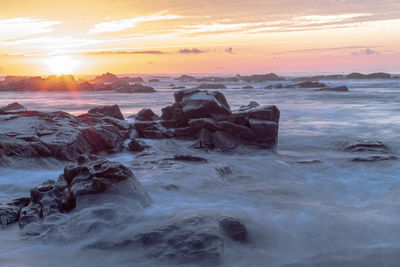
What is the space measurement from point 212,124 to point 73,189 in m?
5.27

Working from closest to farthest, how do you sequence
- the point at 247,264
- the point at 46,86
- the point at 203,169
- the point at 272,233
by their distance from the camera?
1. the point at 247,264
2. the point at 272,233
3. the point at 203,169
4. the point at 46,86

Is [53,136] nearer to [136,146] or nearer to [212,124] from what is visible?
[136,146]

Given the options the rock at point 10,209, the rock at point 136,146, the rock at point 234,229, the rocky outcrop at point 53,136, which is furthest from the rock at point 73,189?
the rock at point 136,146

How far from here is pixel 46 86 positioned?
1635 inches

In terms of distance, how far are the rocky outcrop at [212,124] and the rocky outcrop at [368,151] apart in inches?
75.6

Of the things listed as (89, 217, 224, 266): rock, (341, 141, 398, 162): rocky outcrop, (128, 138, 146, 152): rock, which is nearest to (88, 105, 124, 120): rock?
(128, 138, 146, 152): rock

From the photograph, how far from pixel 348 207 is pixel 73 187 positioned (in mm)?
3968

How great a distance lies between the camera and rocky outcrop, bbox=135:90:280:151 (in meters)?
9.17

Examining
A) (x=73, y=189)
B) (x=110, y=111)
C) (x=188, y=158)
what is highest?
(x=110, y=111)

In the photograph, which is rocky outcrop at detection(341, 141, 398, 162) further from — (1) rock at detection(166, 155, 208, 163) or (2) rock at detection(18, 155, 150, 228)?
(2) rock at detection(18, 155, 150, 228)

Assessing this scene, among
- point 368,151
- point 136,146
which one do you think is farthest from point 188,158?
point 368,151

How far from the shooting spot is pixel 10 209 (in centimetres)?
446

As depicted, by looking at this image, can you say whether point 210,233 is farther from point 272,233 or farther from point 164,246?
point 272,233

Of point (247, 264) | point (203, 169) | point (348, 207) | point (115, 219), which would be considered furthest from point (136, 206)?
point (348, 207)
